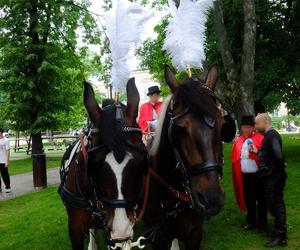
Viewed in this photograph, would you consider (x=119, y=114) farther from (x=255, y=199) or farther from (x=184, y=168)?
(x=255, y=199)

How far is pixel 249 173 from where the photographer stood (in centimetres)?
756

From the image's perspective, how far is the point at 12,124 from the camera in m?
22.1

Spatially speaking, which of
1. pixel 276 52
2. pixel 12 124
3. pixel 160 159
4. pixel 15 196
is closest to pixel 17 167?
pixel 12 124

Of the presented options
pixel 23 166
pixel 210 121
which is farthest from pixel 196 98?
pixel 23 166

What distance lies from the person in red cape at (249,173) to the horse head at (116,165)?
4.39 m

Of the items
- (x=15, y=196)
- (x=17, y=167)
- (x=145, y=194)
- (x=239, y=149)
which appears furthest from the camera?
(x=17, y=167)

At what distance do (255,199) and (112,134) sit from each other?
17.1 feet

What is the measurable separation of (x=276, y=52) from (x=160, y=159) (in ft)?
48.4

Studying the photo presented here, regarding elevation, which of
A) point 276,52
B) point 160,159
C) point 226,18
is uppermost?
point 226,18

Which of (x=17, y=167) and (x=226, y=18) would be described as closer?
(x=226, y=18)

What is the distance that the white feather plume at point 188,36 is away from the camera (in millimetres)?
4611

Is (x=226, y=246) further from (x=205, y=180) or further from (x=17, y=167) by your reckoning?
(x=17, y=167)

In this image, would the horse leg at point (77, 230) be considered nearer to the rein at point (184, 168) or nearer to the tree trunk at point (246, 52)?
the rein at point (184, 168)

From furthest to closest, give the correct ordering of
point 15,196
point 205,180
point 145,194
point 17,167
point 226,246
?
1. point 17,167
2. point 15,196
3. point 226,246
4. point 145,194
5. point 205,180
